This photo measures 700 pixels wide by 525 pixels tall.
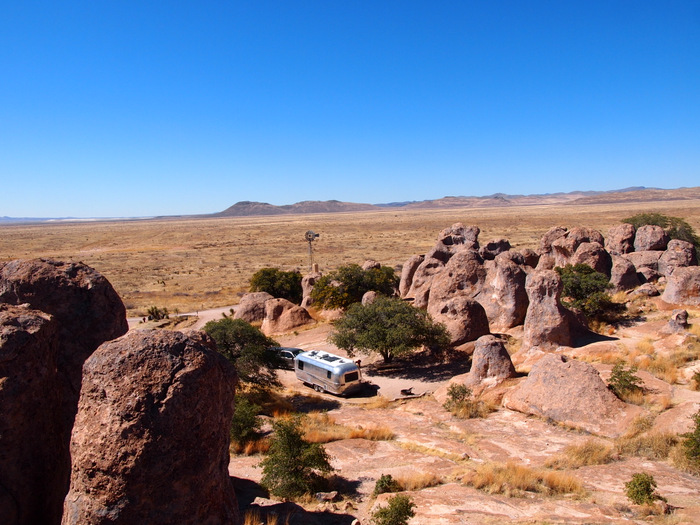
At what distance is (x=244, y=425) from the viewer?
1480 cm

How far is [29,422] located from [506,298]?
23.7m

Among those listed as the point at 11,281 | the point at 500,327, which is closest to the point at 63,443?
the point at 11,281

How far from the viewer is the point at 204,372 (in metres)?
6.36

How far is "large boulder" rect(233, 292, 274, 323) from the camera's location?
35.5 metres

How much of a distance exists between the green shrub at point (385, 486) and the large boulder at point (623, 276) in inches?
935

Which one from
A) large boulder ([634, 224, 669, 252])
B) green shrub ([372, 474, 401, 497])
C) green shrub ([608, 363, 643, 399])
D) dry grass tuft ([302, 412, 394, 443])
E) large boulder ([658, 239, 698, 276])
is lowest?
dry grass tuft ([302, 412, 394, 443])

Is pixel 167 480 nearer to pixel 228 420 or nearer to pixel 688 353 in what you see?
pixel 228 420

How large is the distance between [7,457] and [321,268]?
5562cm

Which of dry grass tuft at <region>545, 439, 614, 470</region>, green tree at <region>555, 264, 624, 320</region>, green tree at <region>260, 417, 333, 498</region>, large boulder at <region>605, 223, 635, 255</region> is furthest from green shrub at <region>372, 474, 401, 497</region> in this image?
large boulder at <region>605, 223, 635, 255</region>

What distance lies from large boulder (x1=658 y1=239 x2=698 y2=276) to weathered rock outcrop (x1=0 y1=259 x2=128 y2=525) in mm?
32573

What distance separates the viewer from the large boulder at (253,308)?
117ft

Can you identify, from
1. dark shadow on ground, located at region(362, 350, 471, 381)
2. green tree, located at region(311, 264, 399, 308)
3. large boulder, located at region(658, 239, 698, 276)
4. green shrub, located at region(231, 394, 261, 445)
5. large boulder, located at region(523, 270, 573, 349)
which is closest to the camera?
green shrub, located at region(231, 394, 261, 445)

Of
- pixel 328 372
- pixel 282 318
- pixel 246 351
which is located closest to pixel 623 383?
pixel 328 372

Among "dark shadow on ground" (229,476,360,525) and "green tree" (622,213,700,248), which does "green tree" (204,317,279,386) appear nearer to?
"dark shadow on ground" (229,476,360,525)
